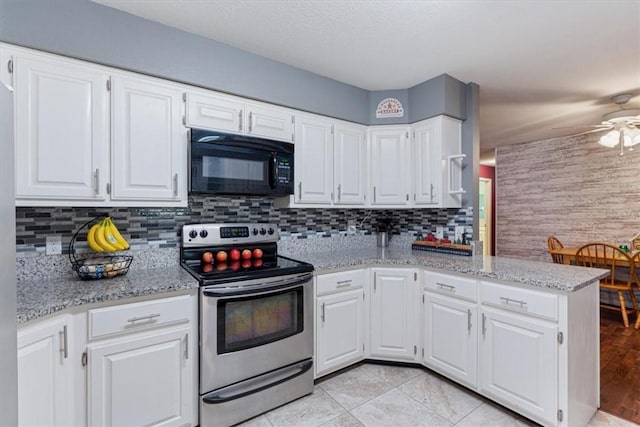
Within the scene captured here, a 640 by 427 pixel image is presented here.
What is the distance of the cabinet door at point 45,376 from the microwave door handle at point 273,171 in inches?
54.3

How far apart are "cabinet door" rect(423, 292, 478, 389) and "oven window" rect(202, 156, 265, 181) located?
1.56m

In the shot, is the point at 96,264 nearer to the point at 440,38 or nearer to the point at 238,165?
the point at 238,165

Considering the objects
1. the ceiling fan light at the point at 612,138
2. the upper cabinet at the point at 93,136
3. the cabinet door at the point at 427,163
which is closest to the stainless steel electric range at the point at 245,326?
the upper cabinet at the point at 93,136

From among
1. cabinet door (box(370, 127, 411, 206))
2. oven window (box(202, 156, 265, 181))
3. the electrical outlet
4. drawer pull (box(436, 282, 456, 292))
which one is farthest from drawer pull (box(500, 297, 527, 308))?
the electrical outlet

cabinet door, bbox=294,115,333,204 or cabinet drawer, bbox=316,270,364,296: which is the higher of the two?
cabinet door, bbox=294,115,333,204

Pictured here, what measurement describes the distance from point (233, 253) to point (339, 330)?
3.18ft

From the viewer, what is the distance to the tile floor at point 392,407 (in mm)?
1822

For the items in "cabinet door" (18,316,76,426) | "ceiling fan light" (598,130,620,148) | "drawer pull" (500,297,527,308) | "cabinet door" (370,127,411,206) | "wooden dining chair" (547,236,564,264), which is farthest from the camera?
"wooden dining chair" (547,236,564,264)

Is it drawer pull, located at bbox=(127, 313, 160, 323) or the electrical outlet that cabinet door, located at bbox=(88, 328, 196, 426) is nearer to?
drawer pull, located at bbox=(127, 313, 160, 323)

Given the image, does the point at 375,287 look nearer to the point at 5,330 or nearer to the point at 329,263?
the point at 329,263

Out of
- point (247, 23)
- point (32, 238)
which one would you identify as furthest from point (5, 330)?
point (247, 23)

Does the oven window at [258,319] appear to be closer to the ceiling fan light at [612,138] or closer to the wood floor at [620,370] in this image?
the wood floor at [620,370]

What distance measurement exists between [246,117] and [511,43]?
187cm

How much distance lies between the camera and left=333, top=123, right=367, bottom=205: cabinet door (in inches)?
106
